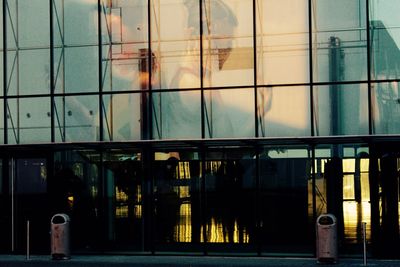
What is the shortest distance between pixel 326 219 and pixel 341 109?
115 inches

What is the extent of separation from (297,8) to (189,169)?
194 inches

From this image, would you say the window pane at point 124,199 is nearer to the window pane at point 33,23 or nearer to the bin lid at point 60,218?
the bin lid at point 60,218

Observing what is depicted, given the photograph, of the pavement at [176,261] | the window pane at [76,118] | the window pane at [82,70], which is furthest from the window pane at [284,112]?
the window pane at [82,70]

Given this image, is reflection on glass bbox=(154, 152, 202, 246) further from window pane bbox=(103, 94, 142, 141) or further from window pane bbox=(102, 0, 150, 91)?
window pane bbox=(102, 0, 150, 91)

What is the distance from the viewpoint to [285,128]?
2122cm

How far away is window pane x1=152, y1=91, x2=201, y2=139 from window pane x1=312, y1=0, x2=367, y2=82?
3183mm

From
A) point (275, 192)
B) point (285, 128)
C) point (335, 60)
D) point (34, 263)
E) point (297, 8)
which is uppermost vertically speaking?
point (297, 8)

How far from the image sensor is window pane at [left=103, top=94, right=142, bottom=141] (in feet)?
72.1

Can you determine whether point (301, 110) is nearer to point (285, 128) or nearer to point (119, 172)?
point (285, 128)

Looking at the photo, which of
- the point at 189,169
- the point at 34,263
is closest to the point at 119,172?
the point at 189,169

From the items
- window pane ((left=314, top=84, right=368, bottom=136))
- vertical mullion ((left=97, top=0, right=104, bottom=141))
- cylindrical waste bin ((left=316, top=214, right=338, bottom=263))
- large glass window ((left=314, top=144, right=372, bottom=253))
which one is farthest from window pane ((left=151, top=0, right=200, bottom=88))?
cylindrical waste bin ((left=316, top=214, right=338, bottom=263))

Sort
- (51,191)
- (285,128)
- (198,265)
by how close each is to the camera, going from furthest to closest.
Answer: (51,191) → (285,128) → (198,265)

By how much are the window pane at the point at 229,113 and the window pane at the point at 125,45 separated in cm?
190

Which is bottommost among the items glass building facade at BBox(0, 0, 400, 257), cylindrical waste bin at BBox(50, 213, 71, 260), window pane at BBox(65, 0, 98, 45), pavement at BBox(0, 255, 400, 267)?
pavement at BBox(0, 255, 400, 267)
